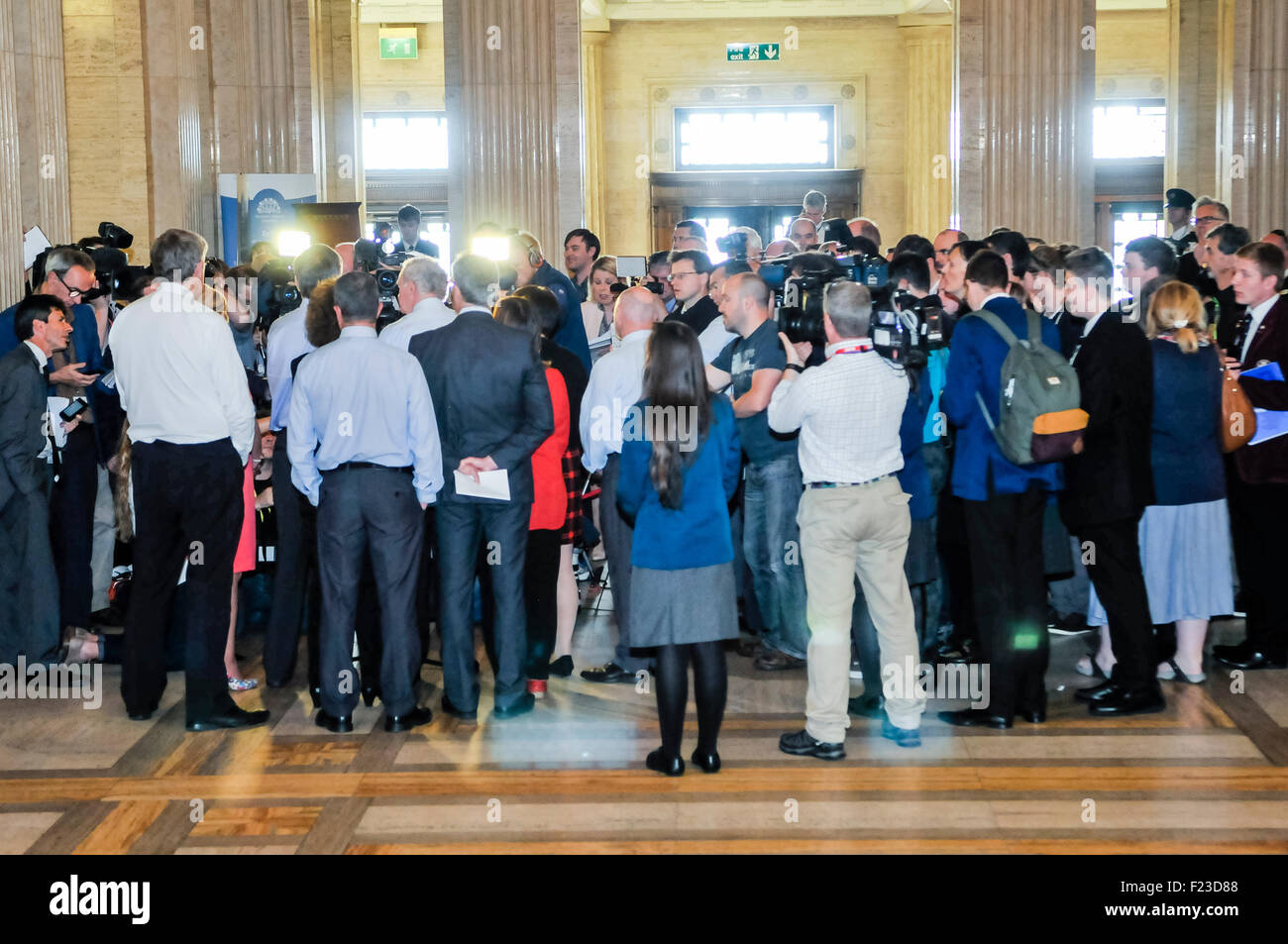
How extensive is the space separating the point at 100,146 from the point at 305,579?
25.3 ft

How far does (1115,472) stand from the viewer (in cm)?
591

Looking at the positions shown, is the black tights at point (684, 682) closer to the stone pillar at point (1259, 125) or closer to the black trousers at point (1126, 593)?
the black trousers at point (1126, 593)

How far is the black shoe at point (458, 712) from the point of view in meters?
6.09

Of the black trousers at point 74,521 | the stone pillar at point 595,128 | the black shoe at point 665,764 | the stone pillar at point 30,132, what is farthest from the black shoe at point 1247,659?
the stone pillar at point 595,128

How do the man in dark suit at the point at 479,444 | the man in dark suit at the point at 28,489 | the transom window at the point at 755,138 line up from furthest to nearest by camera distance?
the transom window at the point at 755,138, the man in dark suit at the point at 28,489, the man in dark suit at the point at 479,444

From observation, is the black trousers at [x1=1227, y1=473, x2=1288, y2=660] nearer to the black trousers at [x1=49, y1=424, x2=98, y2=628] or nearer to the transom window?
the black trousers at [x1=49, y1=424, x2=98, y2=628]

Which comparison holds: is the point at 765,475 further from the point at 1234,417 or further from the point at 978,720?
the point at 1234,417

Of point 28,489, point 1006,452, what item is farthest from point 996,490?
point 28,489

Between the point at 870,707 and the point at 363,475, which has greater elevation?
the point at 363,475

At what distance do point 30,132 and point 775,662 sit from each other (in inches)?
213

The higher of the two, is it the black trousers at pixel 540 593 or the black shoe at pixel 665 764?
the black trousers at pixel 540 593

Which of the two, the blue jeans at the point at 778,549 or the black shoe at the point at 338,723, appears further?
the blue jeans at the point at 778,549

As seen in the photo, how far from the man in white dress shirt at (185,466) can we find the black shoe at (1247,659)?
4225mm

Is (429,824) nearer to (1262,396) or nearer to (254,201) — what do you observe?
(1262,396)
